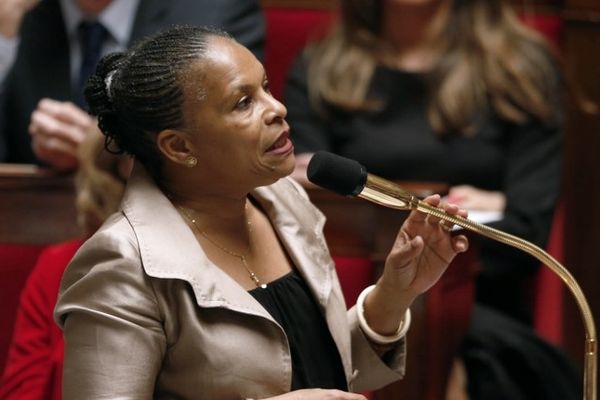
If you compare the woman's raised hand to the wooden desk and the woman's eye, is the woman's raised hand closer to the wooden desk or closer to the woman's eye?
the woman's eye

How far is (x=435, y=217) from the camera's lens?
106cm

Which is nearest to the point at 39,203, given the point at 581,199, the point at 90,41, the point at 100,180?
the point at 100,180

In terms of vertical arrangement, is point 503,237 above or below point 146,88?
below

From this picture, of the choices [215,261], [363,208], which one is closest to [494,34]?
[363,208]

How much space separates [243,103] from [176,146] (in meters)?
0.07

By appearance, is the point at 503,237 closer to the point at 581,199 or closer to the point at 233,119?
the point at 233,119

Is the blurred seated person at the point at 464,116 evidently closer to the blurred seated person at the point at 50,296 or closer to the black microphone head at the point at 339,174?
the blurred seated person at the point at 50,296

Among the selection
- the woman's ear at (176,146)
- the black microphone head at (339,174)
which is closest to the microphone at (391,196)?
the black microphone head at (339,174)

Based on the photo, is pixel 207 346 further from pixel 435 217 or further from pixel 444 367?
pixel 444 367

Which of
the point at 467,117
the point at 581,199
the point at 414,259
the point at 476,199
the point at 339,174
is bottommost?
the point at 581,199

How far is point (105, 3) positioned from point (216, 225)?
102 centimetres

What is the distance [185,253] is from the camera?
100cm

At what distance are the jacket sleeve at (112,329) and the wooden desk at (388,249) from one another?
62 cm

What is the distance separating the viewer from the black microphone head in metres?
0.97
